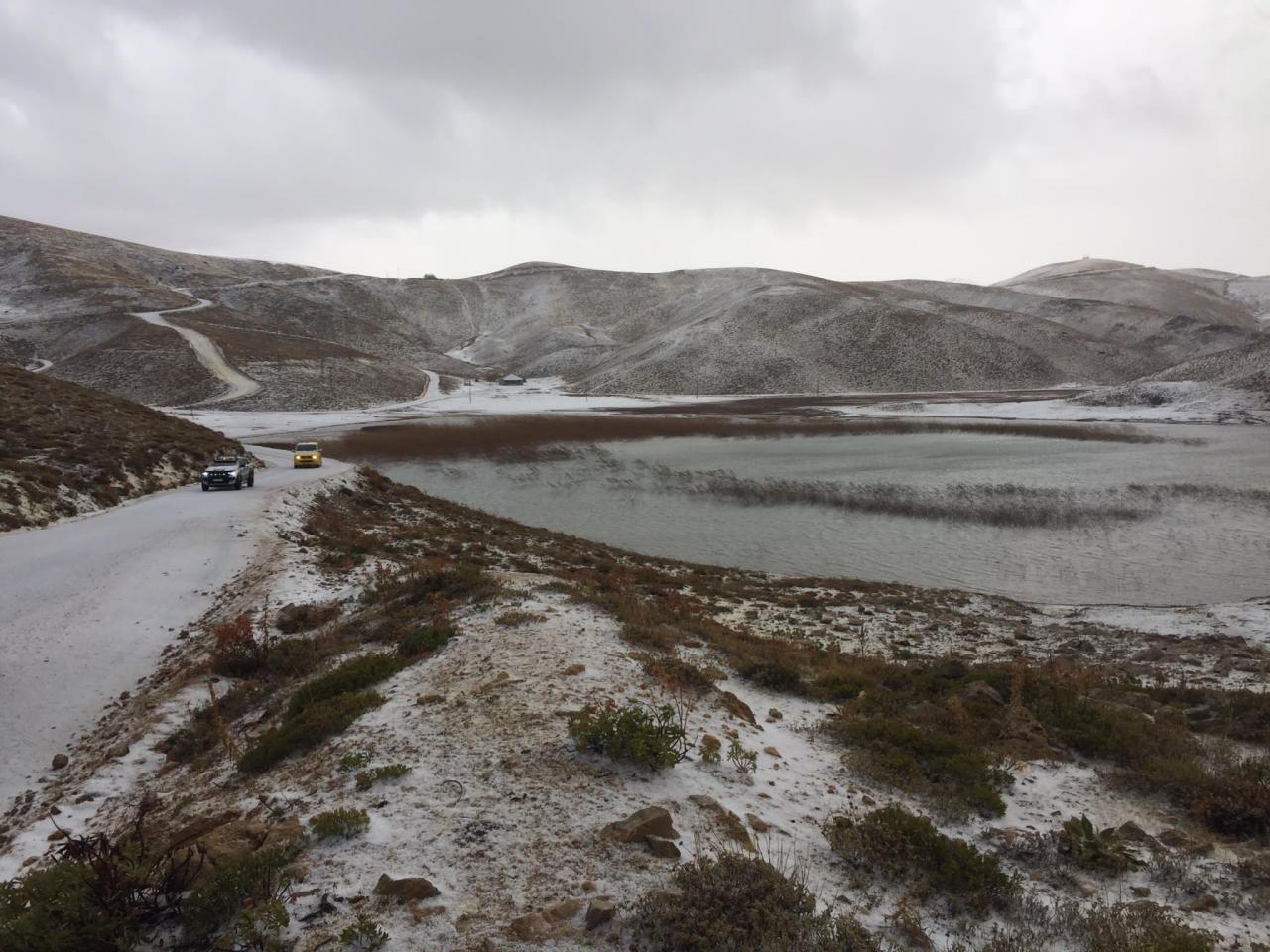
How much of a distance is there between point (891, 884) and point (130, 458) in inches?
1353

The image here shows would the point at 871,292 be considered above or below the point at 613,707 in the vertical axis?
above

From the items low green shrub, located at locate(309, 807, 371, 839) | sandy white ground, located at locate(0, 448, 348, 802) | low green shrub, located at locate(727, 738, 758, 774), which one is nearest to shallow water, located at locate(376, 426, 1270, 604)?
sandy white ground, located at locate(0, 448, 348, 802)

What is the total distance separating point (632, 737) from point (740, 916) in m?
2.64

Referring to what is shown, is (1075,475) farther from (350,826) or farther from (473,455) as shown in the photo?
(350,826)

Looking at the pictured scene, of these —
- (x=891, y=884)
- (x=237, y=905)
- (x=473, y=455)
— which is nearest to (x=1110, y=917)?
(x=891, y=884)

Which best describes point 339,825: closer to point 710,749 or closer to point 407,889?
point 407,889

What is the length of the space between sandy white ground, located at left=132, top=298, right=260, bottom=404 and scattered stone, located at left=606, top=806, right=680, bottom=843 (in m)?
99.2

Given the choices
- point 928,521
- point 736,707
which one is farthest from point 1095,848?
point 928,521

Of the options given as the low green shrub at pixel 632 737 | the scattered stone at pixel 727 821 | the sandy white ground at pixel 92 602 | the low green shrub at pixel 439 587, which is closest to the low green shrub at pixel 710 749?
the low green shrub at pixel 632 737

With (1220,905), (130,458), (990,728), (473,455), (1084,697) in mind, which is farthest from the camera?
(473,455)

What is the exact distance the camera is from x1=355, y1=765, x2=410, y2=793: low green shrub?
7.28 meters

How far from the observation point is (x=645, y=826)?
21.0ft

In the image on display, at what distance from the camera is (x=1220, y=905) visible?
6293 mm

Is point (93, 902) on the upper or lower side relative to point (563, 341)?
→ lower
